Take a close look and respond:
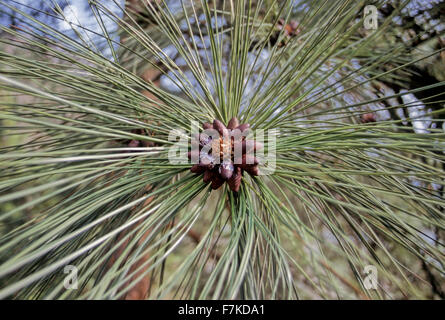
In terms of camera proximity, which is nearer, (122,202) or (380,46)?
(122,202)

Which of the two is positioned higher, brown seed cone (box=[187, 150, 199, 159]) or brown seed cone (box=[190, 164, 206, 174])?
brown seed cone (box=[187, 150, 199, 159])

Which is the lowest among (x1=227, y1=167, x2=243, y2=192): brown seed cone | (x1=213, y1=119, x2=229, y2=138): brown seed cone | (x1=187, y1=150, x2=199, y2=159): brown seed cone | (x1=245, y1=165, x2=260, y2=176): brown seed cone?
(x1=227, y1=167, x2=243, y2=192): brown seed cone

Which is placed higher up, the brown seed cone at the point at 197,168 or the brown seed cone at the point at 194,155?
Result: the brown seed cone at the point at 194,155

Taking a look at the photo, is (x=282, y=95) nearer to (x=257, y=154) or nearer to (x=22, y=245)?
(x=257, y=154)

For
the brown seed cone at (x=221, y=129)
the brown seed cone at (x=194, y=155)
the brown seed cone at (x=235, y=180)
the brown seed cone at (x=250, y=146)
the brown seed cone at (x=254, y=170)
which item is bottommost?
the brown seed cone at (x=235, y=180)

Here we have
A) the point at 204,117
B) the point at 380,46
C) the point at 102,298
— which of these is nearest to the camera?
the point at 102,298

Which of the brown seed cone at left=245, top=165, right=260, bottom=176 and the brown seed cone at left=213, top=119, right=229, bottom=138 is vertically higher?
the brown seed cone at left=213, top=119, right=229, bottom=138

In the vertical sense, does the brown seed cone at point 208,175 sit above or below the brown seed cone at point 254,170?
below
